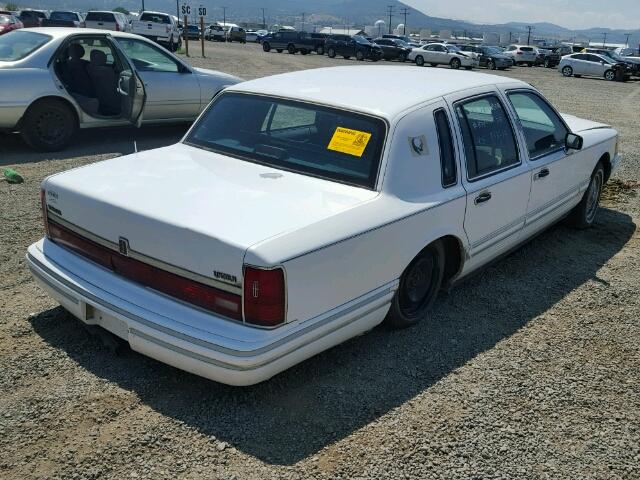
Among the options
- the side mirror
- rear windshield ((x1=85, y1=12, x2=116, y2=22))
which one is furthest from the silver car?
rear windshield ((x1=85, y1=12, x2=116, y2=22))

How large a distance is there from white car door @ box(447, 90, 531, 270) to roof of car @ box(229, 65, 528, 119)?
0.18 meters

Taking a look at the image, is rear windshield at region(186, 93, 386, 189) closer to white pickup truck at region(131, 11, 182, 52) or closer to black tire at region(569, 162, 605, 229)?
black tire at region(569, 162, 605, 229)

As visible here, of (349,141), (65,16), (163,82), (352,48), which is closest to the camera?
(349,141)

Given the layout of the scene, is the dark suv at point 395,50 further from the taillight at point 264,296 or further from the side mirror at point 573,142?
the taillight at point 264,296

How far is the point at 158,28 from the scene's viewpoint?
35.3 metres

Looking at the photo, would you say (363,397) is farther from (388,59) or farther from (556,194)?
(388,59)

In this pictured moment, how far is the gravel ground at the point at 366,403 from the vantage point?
285 cm

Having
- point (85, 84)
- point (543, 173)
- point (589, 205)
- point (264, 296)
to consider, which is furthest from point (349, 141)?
point (85, 84)

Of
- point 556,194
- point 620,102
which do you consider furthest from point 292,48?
point 556,194

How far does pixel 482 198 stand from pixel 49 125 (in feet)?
20.1

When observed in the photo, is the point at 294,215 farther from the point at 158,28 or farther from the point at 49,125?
the point at 158,28

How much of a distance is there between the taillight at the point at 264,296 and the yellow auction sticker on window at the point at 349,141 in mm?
1121

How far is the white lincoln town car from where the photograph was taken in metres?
2.92

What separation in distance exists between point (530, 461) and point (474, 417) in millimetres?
358
